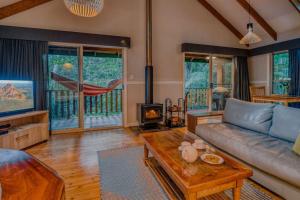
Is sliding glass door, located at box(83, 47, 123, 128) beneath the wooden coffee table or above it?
above

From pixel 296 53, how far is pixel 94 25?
17.0 feet

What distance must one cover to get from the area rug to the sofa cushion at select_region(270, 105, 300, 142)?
2.27 ft

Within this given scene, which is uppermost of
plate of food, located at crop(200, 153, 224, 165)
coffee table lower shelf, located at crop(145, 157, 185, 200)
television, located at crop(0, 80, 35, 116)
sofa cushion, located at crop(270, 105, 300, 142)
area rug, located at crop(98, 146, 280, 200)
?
television, located at crop(0, 80, 35, 116)

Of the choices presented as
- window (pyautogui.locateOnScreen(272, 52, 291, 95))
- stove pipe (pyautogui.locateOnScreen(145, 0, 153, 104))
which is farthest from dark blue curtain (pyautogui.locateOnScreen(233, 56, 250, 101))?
stove pipe (pyautogui.locateOnScreen(145, 0, 153, 104))

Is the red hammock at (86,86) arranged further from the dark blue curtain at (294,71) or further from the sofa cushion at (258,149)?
the dark blue curtain at (294,71)

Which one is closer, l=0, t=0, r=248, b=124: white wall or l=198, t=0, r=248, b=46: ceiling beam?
l=0, t=0, r=248, b=124: white wall

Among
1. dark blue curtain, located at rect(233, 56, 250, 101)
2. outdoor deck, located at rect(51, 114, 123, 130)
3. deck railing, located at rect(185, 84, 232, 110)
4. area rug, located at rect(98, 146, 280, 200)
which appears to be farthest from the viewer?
deck railing, located at rect(185, 84, 232, 110)

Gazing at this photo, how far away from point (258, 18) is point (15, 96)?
5997mm

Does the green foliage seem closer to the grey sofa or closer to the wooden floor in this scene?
the wooden floor

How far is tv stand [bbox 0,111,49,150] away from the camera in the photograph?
265cm

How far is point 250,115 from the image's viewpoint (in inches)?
98.2

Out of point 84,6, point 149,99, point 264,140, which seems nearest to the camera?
point 264,140

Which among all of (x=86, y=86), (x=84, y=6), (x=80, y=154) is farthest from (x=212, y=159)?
(x=86, y=86)

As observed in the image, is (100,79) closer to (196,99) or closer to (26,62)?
(26,62)
